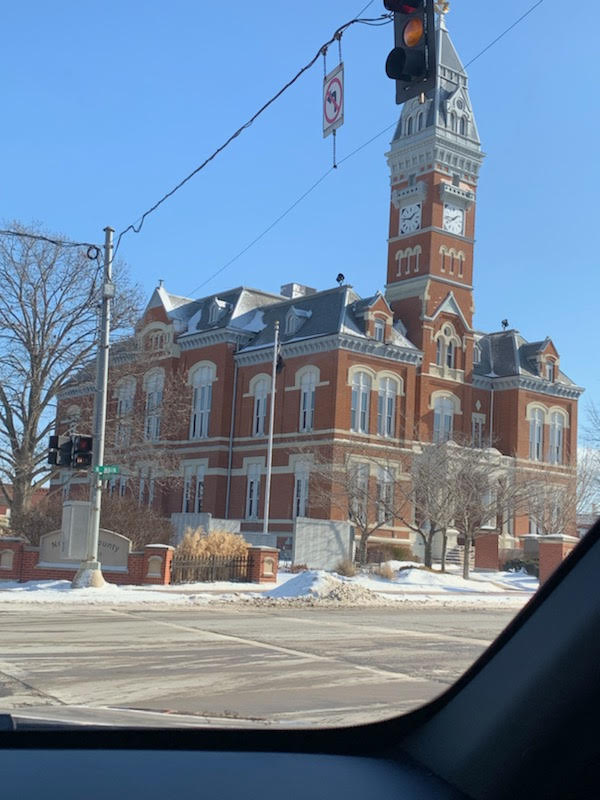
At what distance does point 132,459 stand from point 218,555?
11684 mm

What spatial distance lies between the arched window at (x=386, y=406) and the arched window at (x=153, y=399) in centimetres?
1100

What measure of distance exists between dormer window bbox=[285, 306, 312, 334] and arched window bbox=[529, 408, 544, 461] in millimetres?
13523

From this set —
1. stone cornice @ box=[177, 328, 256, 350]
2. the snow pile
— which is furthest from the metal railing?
stone cornice @ box=[177, 328, 256, 350]

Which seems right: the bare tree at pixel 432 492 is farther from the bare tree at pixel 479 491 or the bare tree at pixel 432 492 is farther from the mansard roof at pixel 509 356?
the mansard roof at pixel 509 356

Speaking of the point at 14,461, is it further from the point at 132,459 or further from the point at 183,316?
the point at 183,316

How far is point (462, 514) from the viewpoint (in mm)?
37375

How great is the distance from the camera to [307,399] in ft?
157

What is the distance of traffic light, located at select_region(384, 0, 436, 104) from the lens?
795 cm

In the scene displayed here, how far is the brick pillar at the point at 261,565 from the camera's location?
27.5 m

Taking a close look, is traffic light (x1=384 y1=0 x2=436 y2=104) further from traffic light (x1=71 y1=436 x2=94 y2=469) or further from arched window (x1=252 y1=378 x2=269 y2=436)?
arched window (x1=252 y1=378 x2=269 y2=436)

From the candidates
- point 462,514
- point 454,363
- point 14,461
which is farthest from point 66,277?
point 454,363

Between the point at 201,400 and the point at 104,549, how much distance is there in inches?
1038

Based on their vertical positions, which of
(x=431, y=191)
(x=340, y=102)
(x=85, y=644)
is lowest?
(x=85, y=644)

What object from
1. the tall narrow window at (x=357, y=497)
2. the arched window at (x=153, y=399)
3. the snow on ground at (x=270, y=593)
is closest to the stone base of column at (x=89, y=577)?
the snow on ground at (x=270, y=593)
